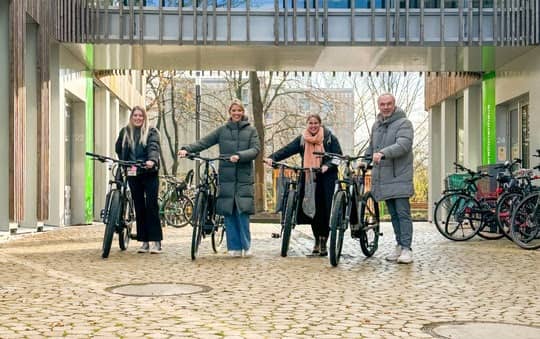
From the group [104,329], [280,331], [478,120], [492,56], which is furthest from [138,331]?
[478,120]

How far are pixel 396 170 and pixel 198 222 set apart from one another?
2.26 meters

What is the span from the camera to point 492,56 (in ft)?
56.0

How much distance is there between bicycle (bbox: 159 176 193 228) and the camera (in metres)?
18.6

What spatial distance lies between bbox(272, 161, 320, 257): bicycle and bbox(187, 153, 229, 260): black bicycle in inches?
29.7

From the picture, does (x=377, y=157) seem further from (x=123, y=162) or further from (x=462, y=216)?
(x=462, y=216)

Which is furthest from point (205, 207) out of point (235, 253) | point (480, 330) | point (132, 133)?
point (480, 330)

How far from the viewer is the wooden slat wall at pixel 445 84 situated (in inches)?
803

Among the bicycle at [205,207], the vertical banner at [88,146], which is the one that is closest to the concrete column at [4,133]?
the bicycle at [205,207]

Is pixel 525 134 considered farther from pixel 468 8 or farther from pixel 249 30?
pixel 249 30

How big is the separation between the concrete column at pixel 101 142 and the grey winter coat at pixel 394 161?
13.4 meters

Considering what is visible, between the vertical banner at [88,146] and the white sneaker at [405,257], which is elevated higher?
the vertical banner at [88,146]

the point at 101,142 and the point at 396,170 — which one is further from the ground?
the point at 101,142

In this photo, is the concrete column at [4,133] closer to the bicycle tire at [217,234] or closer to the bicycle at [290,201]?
the bicycle tire at [217,234]

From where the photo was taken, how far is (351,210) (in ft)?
31.3
